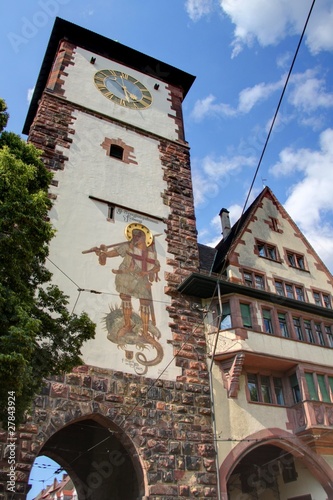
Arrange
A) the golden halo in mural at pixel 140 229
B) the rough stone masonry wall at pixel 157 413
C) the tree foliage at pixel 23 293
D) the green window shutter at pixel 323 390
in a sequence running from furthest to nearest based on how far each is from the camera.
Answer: the golden halo in mural at pixel 140 229 < the green window shutter at pixel 323 390 < the rough stone masonry wall at pixel 157 413 < the tree foliage at pixel 23 293

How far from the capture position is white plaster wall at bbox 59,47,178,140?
55.7 feet

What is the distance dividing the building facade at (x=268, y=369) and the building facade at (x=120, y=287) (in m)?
0.71

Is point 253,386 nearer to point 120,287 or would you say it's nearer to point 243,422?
point 243,422

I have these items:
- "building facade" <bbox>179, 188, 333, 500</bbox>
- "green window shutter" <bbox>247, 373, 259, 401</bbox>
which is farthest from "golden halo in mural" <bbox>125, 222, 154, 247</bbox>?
"green window shutter" <bbox>247, 373, 259, 401</bbox>

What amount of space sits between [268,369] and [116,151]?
873cm

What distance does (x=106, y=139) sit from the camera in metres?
16.0

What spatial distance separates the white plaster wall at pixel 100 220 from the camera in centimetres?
1168

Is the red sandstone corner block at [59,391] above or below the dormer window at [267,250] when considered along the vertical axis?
below

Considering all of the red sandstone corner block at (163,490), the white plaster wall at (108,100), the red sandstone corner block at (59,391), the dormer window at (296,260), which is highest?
the white plaster wall at (108,100)

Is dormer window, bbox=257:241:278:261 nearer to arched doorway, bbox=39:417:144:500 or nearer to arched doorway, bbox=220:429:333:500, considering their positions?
arched doorway, bbox=220:429:333:500

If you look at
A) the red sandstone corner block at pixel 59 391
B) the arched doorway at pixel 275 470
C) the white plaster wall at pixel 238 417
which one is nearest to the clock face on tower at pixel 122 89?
the white plaster wall at pixel 238 417

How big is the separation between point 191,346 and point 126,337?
1.93 metres

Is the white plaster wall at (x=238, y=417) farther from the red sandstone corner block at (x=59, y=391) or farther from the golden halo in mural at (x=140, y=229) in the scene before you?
the golden halo in mural at (x=140, y=229)

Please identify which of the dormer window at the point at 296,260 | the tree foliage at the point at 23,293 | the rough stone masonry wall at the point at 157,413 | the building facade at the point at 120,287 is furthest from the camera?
the dormer window at the point at 296,260
